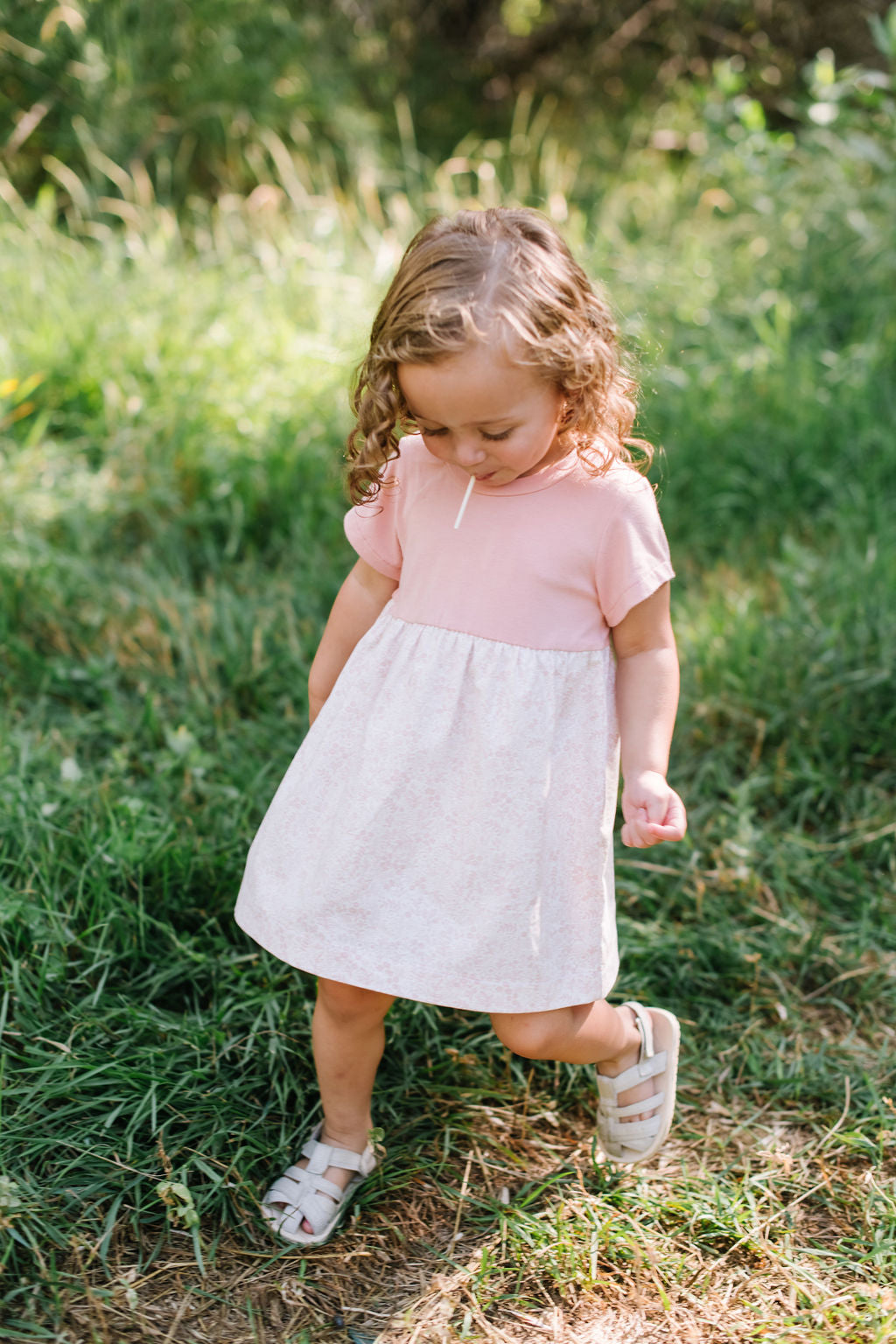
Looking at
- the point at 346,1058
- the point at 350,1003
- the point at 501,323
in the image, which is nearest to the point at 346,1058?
the point at 346,1058

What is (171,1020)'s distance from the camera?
1.90m

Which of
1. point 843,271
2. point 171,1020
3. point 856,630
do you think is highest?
point 843,271

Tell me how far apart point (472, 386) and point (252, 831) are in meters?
1.12

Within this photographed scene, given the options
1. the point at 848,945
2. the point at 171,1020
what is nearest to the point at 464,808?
the point at 171,1020

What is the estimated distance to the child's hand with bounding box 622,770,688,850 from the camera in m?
1.54

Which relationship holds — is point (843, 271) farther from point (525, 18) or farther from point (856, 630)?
point (525, 18)

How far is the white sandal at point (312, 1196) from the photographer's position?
169 centimetres

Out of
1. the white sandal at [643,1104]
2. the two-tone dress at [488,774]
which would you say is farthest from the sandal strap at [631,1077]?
the two-tone dress at [488,774]

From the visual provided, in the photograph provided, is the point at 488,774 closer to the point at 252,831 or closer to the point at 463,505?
the point at 463,505

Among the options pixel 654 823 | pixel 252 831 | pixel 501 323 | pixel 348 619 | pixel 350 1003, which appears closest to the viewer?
pixel 501 323

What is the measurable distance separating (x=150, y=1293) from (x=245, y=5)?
572 centimetres

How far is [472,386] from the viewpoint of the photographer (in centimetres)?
140

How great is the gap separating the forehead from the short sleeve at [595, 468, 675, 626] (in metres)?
0.20

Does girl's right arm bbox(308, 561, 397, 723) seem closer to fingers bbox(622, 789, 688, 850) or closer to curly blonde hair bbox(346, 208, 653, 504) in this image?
curly blonde hair bbox(346, 208, 653, 504)
